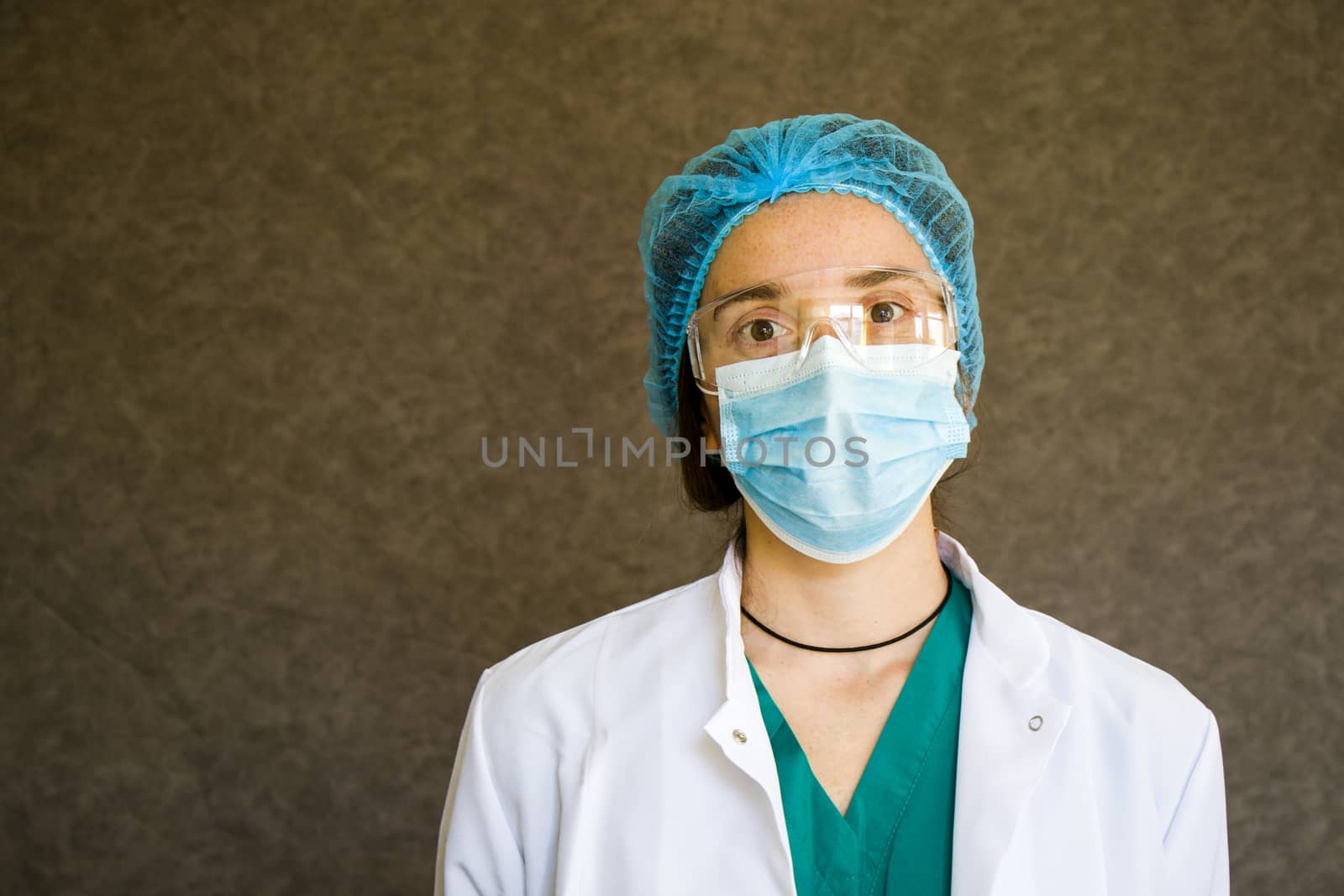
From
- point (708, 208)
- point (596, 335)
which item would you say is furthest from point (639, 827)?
point (596, 335)

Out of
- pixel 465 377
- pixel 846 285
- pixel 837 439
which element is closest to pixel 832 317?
pixel 846 285

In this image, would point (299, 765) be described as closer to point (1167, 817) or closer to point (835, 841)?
point (835, 841)

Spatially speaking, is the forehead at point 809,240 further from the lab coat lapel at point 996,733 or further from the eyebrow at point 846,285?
the lab coat lapel at point 996,733

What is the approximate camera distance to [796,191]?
143 cm

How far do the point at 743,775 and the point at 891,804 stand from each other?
0.19 metres

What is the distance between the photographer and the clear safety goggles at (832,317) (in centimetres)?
135

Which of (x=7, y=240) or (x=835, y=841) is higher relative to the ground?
(x=7, y=240)

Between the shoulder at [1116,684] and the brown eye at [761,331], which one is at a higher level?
the brown eye at [761,331]

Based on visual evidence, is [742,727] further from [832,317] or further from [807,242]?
[807,242]

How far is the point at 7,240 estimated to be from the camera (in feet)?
8.79

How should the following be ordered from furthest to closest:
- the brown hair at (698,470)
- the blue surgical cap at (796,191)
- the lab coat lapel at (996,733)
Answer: the brown hair at (698,470), the blue surgical cap at (796,191), the lab coat lapel at (996,733)

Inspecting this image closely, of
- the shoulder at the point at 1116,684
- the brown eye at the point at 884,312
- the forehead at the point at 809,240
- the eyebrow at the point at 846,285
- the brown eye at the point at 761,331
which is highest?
the forehead at the point at 809,240

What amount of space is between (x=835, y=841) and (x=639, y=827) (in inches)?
9.3

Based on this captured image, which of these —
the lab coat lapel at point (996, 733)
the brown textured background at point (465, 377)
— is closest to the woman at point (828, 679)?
the lab coat lapel at point (996, 733)
